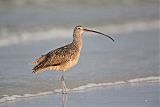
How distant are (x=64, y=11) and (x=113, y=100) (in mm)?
11997

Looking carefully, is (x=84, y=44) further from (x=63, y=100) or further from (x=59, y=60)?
(x=63, y=100)

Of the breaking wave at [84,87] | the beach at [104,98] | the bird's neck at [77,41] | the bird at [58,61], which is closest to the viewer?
the beach at [104,98]

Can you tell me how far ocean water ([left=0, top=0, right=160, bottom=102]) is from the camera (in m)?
9.96

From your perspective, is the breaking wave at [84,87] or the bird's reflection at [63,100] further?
the breaking wave at [84,87]

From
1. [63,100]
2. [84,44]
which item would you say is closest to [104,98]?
[63,100]

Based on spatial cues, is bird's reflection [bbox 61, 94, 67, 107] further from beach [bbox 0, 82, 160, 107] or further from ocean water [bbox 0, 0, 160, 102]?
ocean water [bbox 0, 0, 160, 102]

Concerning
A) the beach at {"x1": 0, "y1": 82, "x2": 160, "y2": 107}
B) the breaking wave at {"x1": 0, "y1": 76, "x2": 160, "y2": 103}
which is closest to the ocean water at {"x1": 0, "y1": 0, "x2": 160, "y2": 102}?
the breaking wave at {"x1": 0, "y1": 76, "x2": 160, "y2": 103}

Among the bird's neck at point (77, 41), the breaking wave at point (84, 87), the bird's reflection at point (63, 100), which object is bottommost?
the bird's reflection at point (63, 100)

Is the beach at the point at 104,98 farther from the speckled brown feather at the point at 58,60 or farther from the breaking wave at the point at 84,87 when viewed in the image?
the speckled brown feather at the point at 58,60

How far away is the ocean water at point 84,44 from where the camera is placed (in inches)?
392

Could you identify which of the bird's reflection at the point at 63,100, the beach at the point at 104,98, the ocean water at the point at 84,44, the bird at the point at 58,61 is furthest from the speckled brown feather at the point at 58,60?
the bird's reflection at the point at 63,100

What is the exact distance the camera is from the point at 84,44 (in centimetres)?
1436

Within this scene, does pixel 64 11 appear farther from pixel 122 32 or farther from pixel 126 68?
pixel 126 68

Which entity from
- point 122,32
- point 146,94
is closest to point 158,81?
point 146,94
